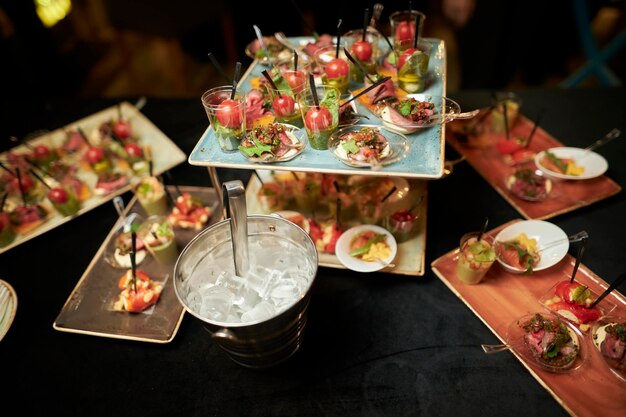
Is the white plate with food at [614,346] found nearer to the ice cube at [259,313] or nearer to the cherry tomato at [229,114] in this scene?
the ice cube at [259,313]

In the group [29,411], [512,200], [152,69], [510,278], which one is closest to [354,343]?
[510,278]

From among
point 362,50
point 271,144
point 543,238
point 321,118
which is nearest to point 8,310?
point 271,144

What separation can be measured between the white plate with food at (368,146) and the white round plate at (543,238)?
0.74 m

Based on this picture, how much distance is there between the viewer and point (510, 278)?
194cm

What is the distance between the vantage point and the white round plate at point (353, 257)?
1.92m

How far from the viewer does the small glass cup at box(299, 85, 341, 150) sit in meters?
1.68

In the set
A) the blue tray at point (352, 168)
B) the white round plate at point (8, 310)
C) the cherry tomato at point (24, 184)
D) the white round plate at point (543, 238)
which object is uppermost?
the blue tray at point (352, 168)

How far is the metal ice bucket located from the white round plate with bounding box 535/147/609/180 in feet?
5.29

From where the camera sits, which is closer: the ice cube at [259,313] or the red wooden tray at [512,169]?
the ice cube at [259,313]

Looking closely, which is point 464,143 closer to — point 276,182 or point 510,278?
point 510,278

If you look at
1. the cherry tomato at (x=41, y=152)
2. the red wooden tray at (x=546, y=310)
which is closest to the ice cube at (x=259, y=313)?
the red wooden tray at (x=546, y=310)

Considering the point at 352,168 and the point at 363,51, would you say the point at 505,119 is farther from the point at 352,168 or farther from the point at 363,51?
the point at 352,168

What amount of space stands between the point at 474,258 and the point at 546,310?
37cm

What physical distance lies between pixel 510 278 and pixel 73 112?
134 inches
